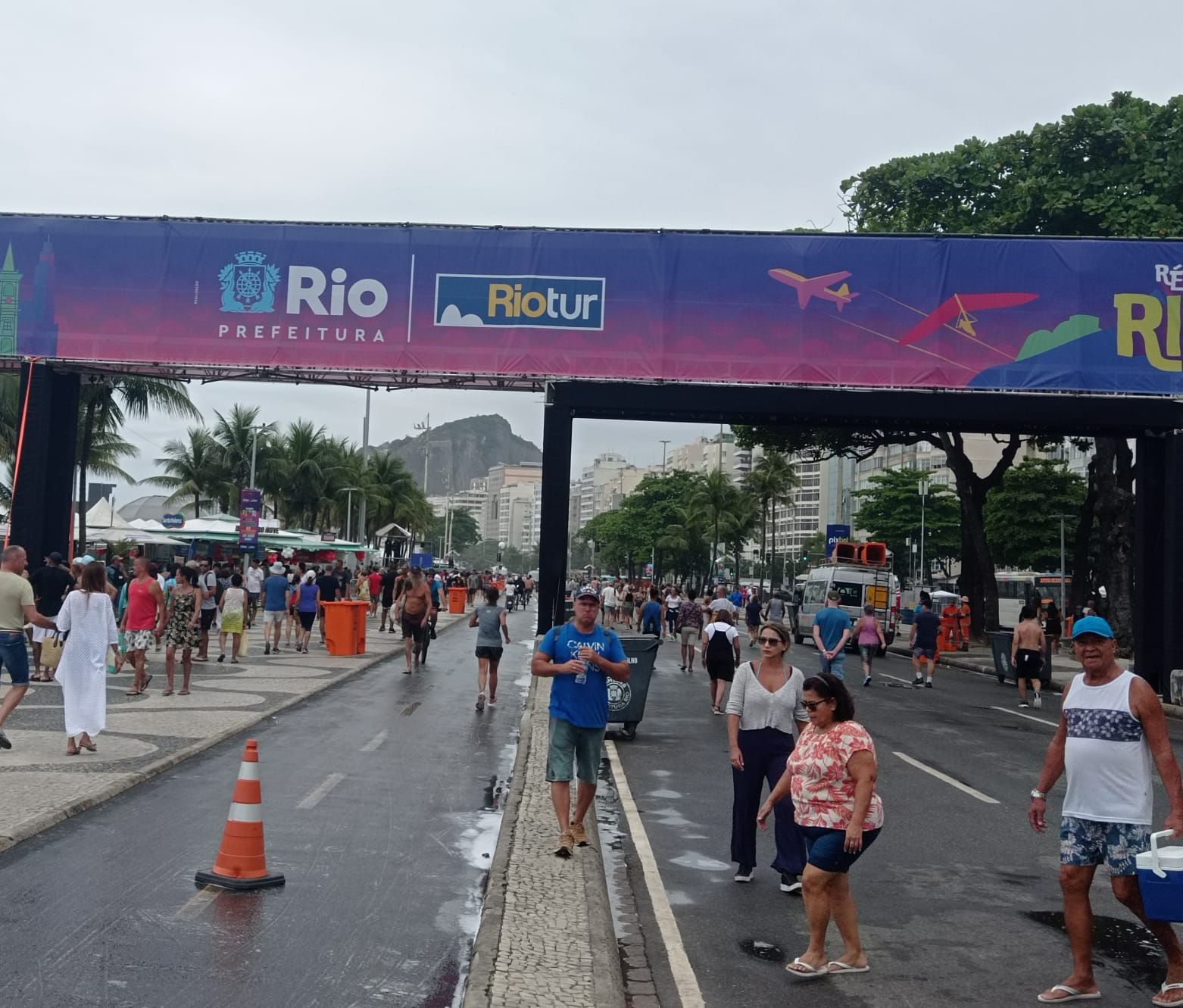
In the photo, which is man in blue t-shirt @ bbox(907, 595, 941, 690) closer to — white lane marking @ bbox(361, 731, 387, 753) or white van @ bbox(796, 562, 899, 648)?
white van @ bbox(796, 562, 899, 648)

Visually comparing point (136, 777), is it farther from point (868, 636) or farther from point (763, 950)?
point (868, 636)

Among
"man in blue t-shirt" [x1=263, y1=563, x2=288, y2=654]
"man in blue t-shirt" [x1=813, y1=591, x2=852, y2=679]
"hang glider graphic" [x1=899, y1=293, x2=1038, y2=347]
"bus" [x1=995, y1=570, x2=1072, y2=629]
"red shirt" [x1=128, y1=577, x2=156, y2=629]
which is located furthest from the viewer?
"bus" [x1=995, y1=570, x2=1072, y2=629]

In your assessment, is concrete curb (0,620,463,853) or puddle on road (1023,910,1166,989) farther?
concrete curb (0,620,463,853)

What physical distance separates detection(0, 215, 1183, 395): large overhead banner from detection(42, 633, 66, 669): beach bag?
7.30m

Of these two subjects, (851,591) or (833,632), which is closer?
(833,632)

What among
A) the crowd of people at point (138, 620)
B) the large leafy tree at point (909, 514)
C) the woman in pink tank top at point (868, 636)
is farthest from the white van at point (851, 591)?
the large leafy tree at point (909, 514)

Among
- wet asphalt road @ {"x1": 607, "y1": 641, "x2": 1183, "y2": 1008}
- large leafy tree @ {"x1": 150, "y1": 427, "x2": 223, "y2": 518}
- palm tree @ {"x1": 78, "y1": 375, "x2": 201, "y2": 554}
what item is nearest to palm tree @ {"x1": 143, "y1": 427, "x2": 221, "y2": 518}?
large leafy tree @ {"x1": 150, "y1": 427, "x2": 223, "y2": 518}

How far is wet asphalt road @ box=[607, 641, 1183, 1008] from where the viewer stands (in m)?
6.27

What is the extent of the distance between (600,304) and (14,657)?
557 inches

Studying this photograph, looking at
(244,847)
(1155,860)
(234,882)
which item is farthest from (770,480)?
(1155,860)

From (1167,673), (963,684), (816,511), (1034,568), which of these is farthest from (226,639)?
(816,511)

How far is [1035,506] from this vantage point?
63.0m

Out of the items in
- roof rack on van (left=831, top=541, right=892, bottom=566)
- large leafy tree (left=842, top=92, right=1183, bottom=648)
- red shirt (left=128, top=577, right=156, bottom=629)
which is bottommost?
red shirt (left=128, top=577, right=156, bottom=629)

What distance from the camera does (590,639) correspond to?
869 cm
